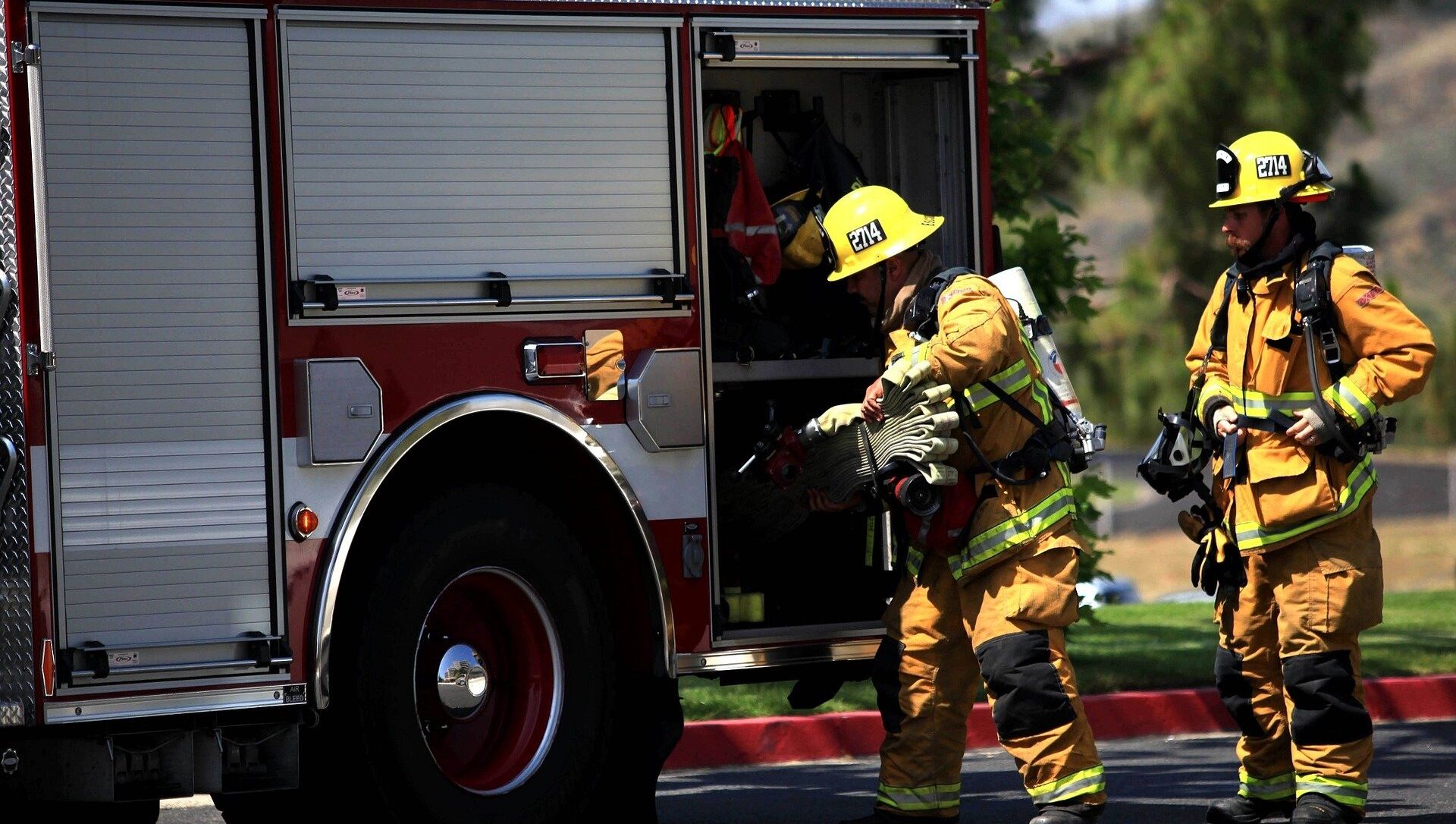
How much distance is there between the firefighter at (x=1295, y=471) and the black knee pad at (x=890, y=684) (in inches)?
39.2

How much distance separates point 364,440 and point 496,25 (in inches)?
46.2

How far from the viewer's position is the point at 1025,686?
18.1 ft

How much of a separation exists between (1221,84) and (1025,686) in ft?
43.3

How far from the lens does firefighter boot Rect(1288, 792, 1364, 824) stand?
565 cm

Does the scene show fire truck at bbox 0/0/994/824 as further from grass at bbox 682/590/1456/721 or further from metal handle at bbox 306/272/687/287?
grass at bbox 682/590/1456/721

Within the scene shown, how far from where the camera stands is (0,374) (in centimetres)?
486

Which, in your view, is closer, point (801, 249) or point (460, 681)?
point (460, 681)

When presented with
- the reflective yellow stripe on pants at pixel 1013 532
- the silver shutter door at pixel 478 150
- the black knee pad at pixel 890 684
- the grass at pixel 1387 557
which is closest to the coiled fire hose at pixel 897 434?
the reflective yellow stripe on pants at pixel 1013 532

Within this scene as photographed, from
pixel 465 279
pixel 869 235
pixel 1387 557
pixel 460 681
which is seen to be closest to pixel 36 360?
pixel 465 279

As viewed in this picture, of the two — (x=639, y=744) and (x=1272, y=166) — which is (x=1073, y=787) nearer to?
(x=639, y=744)

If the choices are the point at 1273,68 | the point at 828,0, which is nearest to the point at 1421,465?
the point at 1273,68

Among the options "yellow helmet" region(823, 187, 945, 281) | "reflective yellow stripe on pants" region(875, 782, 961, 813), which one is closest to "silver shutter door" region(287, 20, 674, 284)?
"yellow helmet" region(823, 187, 945, 281)

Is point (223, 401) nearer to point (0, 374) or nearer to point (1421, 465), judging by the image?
point (0, 374)

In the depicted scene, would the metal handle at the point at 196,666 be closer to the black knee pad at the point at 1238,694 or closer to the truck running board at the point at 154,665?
the truck running board at the point at 154,665
